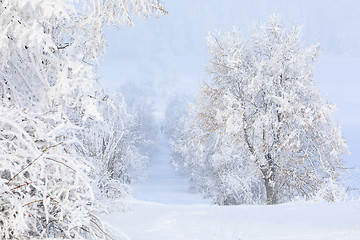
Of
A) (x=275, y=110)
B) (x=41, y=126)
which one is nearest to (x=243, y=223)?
(x=41, y=126)

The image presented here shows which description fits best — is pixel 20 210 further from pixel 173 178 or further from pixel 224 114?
pixel 173 178

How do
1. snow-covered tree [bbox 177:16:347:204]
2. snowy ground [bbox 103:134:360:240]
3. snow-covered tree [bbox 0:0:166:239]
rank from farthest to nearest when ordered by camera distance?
1. snow-covered tree [bbox 177:16:347:204]
2. snowy ground [bbox 103:134:360:240]
3. snow-covered tree [bbox 0:0:166:239]

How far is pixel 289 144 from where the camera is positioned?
14.9 meters

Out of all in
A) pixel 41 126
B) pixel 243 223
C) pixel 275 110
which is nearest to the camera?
pixel 41 126

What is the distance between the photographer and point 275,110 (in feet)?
50.5

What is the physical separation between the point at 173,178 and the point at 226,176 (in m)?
27.3

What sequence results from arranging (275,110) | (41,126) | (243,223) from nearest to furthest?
(41,126) → (243,223) → (275,110)

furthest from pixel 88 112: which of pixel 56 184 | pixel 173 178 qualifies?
pixel 173 178

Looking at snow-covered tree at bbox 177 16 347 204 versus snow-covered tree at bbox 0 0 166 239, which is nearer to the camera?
snow-covered tree at bbox 0 0 166 239

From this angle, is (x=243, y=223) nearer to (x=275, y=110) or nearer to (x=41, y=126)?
(x=41, y=126)

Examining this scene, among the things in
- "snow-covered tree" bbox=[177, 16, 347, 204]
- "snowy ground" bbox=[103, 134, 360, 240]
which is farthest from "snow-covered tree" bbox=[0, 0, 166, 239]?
"snow-covered tree" bbox=[177, 16, 347, 204]

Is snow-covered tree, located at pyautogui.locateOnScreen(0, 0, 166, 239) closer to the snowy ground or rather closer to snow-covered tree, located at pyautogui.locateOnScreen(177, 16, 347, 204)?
the snowy ground

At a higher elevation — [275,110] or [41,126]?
[275,110]

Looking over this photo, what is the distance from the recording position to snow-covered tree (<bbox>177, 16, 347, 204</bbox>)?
14.8 metres
